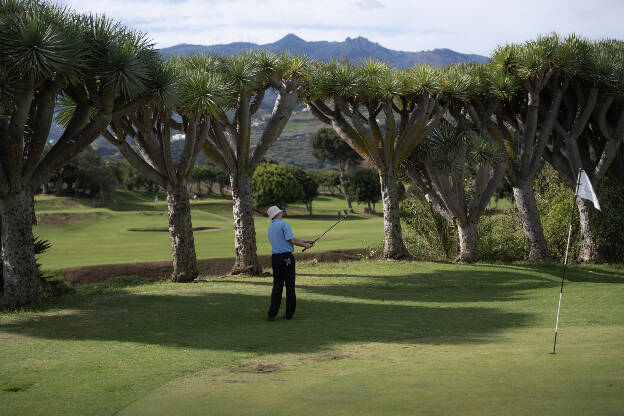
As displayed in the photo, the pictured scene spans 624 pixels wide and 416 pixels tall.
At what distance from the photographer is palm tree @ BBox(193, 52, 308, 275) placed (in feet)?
67.6

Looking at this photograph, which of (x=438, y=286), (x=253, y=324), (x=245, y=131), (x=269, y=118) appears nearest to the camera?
(x=253, y=324)

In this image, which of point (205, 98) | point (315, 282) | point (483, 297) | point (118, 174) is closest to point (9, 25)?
point (205, 98)

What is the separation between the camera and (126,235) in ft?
142

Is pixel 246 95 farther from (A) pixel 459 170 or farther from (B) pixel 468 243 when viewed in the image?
(B) pixel 468 243

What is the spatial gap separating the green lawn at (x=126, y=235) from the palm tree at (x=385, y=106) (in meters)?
10.1

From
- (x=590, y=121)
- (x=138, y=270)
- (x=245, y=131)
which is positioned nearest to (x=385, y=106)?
(x=245, y=131)

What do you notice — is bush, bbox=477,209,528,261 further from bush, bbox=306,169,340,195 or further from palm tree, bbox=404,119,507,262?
bush, bbox=306,169,340,195

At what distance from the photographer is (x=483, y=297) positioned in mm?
16547

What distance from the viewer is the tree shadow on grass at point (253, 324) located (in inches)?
405

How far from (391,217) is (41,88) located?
12.6 meters

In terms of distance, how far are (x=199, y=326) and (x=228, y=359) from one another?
3.11 metres

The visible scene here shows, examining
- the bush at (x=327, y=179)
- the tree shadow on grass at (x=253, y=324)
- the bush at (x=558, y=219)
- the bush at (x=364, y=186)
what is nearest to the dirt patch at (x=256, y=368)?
the tree shadow on grass at (x=253, y=324)

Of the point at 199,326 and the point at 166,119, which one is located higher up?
the point at 166,119

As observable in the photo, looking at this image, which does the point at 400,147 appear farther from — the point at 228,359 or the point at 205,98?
the point at 228,359
